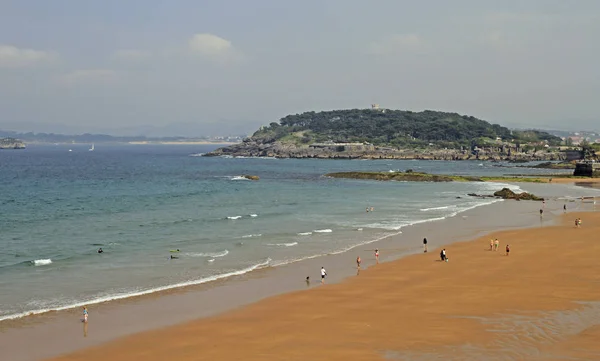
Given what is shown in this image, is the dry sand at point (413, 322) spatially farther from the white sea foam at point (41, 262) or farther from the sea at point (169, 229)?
the white sea foam at point (41, 262)

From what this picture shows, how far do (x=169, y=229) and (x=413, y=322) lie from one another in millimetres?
26109

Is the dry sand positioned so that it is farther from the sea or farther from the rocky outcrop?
the rocky outcrop

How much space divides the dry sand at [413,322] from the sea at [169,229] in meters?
5.74

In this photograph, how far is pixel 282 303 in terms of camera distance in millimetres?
25516

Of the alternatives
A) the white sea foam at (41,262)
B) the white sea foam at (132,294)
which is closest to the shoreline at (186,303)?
the white sea foam at (132,294)

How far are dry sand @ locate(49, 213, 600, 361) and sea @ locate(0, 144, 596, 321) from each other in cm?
574

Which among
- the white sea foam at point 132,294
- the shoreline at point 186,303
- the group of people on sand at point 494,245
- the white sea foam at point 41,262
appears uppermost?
the group of people on sand at point 494,245

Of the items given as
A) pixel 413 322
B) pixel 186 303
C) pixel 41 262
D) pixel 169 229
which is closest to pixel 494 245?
pixel 413 322

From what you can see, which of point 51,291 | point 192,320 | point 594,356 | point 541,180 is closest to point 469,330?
point 594,356

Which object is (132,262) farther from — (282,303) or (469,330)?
(469,330)

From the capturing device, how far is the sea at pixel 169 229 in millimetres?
28797

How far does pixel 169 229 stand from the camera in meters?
44.7

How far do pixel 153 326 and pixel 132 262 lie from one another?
11.7m

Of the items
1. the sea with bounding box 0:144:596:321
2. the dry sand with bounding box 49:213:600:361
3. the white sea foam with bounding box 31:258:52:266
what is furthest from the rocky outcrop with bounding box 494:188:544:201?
the white sea foam with bounding box 31:258:52:266
